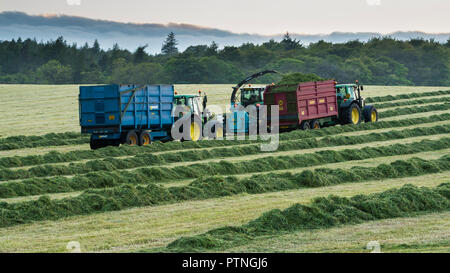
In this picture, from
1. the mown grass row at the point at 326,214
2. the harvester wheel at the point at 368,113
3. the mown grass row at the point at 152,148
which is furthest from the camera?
the harvester wheel at the point at 368,113

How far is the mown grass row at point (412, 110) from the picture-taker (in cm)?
4168

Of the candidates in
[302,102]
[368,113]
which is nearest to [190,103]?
[302,102]

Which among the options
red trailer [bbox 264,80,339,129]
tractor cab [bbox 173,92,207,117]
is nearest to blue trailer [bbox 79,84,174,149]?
tractor cab [bbox 173,92,207,117]

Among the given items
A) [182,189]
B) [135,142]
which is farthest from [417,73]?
[182,189]

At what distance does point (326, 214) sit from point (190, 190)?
16.0 ft

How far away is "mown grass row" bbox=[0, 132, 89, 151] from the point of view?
3039cm

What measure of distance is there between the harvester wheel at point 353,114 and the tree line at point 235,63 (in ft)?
172

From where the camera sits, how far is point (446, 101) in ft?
164

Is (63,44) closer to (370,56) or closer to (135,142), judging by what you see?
(370,56)

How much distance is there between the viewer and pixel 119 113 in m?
27.7

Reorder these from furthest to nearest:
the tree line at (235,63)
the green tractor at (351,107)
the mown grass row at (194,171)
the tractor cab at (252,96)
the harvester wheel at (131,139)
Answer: the tree line at (235,63)
the green tractor at (351,107)
the tractor cab at (252,96)
the harvester wheel at (131,139)
the mown grass row at (194,171)

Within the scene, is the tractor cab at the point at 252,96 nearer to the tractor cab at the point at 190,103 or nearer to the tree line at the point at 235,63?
the tractor cab at the point at 190,103

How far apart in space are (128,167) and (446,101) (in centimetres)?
3375

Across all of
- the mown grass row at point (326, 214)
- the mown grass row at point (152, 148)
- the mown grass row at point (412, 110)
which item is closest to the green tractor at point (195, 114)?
the mown grass row at point (152, 148)
